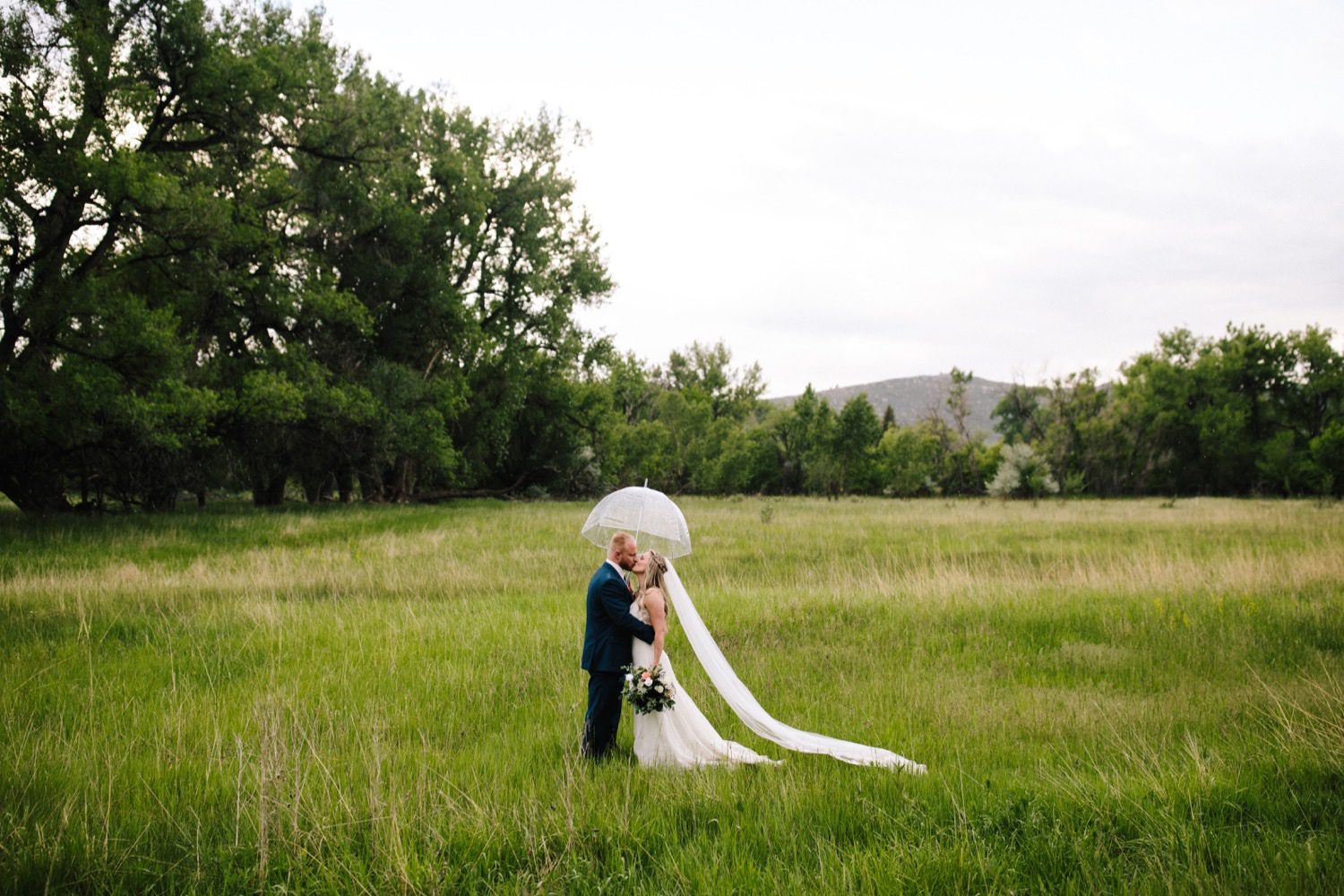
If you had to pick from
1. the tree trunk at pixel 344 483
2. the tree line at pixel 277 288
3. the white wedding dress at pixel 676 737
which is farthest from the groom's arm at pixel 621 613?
the tree trunk at pixel 344 483

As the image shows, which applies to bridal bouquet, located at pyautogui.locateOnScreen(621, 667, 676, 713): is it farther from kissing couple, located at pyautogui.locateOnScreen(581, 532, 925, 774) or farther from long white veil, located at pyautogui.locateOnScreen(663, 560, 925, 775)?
long white veil, located at pyautogui.locateOnScreen(663, 560, 925, 775)

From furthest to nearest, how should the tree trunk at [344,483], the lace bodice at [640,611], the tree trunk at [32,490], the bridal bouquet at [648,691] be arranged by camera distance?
the tree trunk at [344,483]
the tree trunk at [32,490]
the lace bodice at [640,611]
the bridal bouquet at [648,691]

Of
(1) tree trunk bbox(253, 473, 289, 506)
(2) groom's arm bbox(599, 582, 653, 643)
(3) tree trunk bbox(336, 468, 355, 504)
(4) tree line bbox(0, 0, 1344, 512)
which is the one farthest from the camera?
(3) tree trunk bbox(336, 468, 355, 504)

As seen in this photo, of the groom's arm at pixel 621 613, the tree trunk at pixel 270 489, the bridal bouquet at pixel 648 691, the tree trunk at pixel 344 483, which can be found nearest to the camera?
the bridal bouquet at pixel 648 691

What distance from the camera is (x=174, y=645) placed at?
27.7 ft

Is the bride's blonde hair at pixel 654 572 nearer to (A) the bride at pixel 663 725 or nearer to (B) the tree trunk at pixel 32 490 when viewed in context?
(A) the bride at pixel 663 725

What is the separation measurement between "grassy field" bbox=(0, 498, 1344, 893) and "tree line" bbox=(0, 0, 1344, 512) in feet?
29.2

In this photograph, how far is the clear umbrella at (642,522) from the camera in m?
5.36

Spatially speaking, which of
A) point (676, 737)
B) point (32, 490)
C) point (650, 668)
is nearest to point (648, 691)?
point (650, 668)

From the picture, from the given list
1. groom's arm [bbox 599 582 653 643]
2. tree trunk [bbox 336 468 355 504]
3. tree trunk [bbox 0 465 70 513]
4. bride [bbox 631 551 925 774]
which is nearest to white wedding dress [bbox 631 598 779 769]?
bride [bbox 631 551 925 774]

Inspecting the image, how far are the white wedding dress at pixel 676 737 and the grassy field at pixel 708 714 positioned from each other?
30cm

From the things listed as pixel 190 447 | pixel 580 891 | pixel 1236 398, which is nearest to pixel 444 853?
pixel 580 891

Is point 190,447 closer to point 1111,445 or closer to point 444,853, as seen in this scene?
point 444,853

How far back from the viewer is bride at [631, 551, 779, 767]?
520 centimetres
